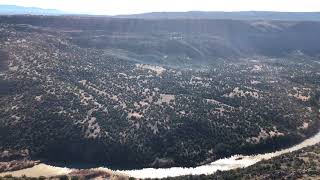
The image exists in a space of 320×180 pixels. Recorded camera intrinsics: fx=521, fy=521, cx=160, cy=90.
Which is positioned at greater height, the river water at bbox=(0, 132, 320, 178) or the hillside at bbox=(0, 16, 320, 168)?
the hillside at bbox=(0, 16, 320, 168)

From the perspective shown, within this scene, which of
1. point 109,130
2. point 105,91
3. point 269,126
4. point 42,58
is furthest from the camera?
point 42,58

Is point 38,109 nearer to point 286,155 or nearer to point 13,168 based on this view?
point 13,168

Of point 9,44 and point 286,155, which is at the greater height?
point 9,44

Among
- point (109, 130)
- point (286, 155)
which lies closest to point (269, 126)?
point (286, 155)

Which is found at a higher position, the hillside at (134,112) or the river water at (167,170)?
the hillside at (134,112)

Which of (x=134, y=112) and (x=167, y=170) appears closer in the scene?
(x=167, y=170)

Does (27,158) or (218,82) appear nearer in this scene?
(27,158)

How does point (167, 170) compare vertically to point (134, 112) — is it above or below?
below

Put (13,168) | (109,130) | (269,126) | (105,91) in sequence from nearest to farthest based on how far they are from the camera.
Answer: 1. (13,168)
2. (109,130)
3. (269,126)
4. (105,91)

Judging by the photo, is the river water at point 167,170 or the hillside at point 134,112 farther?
the hillside at point 134,112

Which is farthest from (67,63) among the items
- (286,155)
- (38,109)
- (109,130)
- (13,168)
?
(286,155)

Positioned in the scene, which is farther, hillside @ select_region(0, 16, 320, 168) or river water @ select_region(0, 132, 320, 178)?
hillside @ select_region(0, 16, 320, 168)
